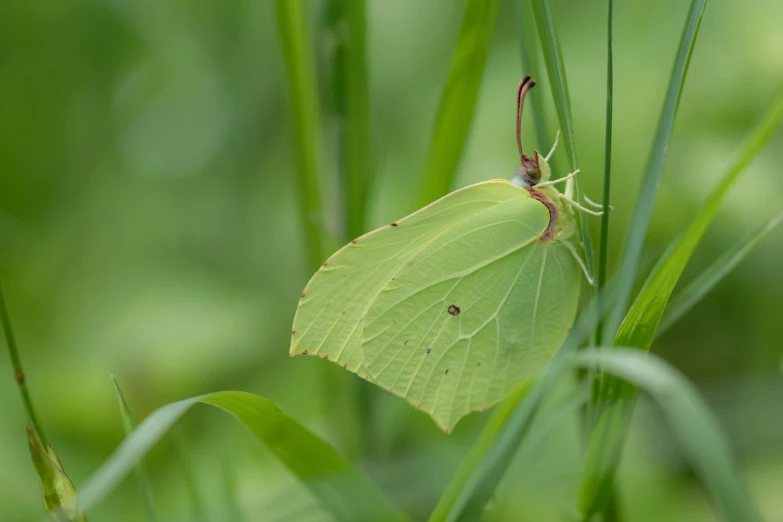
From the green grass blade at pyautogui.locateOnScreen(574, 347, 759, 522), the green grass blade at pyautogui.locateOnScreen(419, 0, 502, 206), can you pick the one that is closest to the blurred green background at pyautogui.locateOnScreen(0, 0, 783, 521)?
the green grass blade at pyautogui.locateOnScreen(419, 0, 502, 206)

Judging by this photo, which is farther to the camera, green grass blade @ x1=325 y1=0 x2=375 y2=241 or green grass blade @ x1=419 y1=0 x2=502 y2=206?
green grass blade @ x1=325 y1=0 x2=375 y2=241

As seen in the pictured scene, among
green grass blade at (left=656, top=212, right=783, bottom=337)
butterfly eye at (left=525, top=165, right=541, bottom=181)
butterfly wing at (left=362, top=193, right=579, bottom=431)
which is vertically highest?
butterfly eye at (left=525, top=165, right=541, bottom=181)

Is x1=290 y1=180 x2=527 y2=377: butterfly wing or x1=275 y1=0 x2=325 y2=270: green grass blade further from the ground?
x1=275 y1=0 x2=325 y2=270: green grass blade

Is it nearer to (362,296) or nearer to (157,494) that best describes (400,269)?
(362,296)

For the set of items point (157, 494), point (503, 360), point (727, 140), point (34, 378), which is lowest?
point (157, 494)

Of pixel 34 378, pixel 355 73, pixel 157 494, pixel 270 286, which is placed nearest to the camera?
pixel 355 73

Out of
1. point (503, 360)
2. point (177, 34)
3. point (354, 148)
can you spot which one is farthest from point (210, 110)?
point (503, 360)

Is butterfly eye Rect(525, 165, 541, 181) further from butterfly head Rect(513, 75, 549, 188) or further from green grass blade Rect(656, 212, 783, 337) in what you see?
green grass blade Rect(656, 212, 783, 337)
